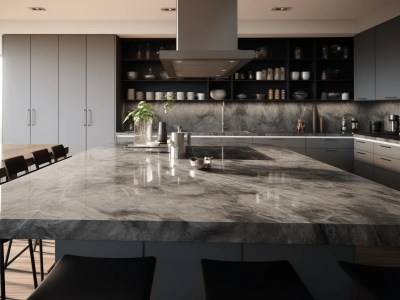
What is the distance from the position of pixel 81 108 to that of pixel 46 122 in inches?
23.3

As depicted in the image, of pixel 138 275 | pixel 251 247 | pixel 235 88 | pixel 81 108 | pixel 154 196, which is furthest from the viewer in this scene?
pixel 235 88

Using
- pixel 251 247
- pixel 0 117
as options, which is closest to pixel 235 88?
pixel 0 117

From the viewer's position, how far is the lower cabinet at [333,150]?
6832mm

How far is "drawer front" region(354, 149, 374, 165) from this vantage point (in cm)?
612

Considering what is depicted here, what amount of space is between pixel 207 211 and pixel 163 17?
5.58 meters

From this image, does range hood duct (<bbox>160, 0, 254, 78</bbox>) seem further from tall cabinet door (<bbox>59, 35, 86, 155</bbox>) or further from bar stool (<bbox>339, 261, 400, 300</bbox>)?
tall cabinet door (<bbox>59, 35, 86, 155</bbox>)

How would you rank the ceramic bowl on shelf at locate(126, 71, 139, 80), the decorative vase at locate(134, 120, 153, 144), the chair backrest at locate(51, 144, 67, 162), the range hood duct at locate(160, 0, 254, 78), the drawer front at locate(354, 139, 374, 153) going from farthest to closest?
1. the ceramic bowl on shelf at locate(126, 71, 139, 80)
2. the drawer front at locate(354, 139, 374, 153)
3. the decorative vase at locate(134, 120, 153, 144)
4. the chair backrest at locate(51, 144, 67, 162)
5. the range hood duct at locate(160, 0, 254, 78)

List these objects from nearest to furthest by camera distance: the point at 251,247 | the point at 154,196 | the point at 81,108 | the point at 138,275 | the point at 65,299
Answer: the point at 65,299 → the point at 138,275 → the point at 154,196 → the point at 251,247 → the point at 81,108

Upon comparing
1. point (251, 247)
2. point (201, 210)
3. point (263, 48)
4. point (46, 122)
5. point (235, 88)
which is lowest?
point (251, 247)

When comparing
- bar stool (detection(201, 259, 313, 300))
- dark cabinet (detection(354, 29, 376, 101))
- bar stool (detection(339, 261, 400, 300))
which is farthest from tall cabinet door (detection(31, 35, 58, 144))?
bar stool (detection(339, 261, 400, 300))

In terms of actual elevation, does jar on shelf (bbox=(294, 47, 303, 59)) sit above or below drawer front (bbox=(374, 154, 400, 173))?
above

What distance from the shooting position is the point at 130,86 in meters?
7.76

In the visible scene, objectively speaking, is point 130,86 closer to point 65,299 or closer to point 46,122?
point 46,122

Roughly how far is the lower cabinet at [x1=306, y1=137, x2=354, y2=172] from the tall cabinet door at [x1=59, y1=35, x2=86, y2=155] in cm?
349
